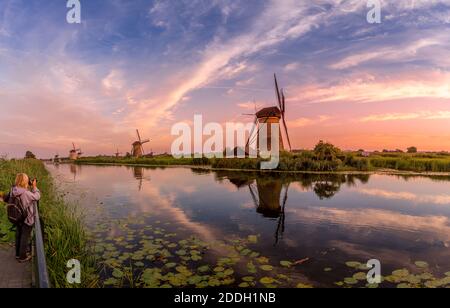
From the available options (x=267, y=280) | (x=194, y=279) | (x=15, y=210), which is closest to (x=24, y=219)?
(x=15, y=210)

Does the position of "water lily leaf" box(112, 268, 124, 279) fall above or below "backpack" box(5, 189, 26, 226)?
below

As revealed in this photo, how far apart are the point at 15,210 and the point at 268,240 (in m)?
5.99

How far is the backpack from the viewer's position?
561 cm

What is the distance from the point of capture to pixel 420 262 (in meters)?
7.01

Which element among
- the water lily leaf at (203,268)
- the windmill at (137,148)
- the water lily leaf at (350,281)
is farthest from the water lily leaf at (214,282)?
the windmill at (137,148)

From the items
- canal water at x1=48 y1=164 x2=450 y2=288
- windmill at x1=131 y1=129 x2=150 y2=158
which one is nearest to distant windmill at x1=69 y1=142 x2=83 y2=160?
windmill at x1=131 y1=129 x2=150 y2=158

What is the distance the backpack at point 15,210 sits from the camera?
18.4 ft

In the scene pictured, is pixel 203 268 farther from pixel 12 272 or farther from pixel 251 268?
pixel 12 272

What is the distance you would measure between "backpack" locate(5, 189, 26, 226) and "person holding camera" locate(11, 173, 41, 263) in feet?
0.06

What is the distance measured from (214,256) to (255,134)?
3697cm

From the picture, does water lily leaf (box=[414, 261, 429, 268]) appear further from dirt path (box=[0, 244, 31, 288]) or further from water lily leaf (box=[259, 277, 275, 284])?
dirt path (box=[0, 244, 31, 288])

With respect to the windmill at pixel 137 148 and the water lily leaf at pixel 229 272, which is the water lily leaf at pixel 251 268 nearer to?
the water lily leaf at pixel 229 272

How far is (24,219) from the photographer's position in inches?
225
